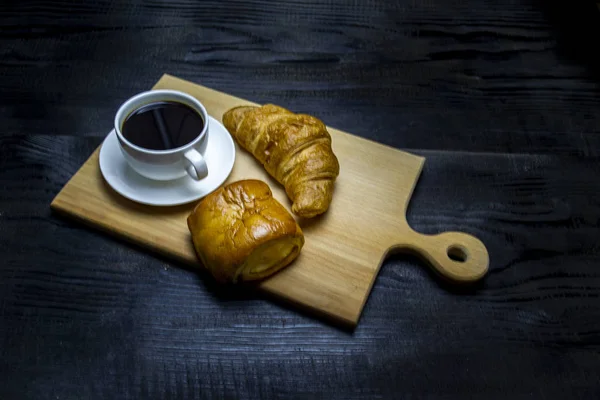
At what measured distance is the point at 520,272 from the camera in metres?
1.18

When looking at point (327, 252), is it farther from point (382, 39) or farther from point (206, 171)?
point (382, 39)

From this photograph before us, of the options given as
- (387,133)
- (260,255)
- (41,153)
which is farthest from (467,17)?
(41,153)

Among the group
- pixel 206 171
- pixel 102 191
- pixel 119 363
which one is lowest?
pixel 119 363

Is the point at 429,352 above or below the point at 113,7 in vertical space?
below

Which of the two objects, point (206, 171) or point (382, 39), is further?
point (382, 39)

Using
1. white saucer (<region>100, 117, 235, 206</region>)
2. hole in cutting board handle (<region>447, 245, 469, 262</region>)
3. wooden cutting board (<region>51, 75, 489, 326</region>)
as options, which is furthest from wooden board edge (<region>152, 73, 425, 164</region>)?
hole in cutting board handle (<region>447, 245, 469, 262</region>)

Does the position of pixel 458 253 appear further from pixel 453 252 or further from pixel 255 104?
pixel 255 104

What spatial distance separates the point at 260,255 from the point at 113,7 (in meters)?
1.06

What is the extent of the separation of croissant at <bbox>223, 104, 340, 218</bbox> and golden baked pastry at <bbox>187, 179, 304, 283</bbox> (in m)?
0.07

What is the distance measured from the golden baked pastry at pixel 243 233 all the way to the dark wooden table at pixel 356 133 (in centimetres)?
9

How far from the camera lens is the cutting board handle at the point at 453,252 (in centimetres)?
112

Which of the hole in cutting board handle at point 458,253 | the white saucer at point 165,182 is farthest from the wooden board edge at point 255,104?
the hole in cutting board handle at point 458,253

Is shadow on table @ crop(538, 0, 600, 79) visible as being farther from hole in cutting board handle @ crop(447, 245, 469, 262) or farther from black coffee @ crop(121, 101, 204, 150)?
black coffee @ crop(121, 101, 204, 150)

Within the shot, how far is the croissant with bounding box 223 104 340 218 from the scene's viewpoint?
3.74 feet
